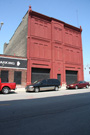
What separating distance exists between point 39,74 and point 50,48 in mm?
6329

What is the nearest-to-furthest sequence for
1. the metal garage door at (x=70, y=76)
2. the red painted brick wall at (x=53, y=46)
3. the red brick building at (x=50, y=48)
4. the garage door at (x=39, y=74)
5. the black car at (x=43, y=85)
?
the black car at (x=43, y=85)
the garage door at (x=39, y=74)
the red brick building at (x=50, y=48)
the red painted brick wall at (x=53, y=46)
the metal garage door at (x=70, y=76)

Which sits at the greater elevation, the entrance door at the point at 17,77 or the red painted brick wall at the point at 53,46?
the red painted brick wall at the point at 53,46

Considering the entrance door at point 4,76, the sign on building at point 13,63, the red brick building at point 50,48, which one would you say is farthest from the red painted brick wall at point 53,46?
the entrance door at point 4,76

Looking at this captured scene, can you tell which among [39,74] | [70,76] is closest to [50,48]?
[39,74]

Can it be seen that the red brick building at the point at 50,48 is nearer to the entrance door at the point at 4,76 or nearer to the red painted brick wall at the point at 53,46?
the red painted brick wall at the point at 53,46

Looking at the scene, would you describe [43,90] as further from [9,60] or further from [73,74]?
[73,74]

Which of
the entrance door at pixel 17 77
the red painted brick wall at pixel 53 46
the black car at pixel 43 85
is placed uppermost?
the red painted brick wall at pixel 53 46

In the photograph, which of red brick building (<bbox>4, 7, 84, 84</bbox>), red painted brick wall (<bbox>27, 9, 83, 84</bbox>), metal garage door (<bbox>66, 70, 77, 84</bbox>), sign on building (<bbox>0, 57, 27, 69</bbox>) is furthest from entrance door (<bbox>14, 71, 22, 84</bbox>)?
metal garage door (<bbox>66, 70, 77, 84</bbox>)

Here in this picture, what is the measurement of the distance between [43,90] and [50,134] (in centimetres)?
1266

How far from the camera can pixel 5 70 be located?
20312 millimetres

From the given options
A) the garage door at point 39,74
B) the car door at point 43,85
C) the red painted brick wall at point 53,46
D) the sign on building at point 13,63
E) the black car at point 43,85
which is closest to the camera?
the black car at point 43,85

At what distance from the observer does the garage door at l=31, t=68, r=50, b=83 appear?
23.2 m

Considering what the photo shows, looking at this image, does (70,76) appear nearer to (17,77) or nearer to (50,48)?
(50,48)

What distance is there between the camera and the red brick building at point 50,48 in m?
23.4
